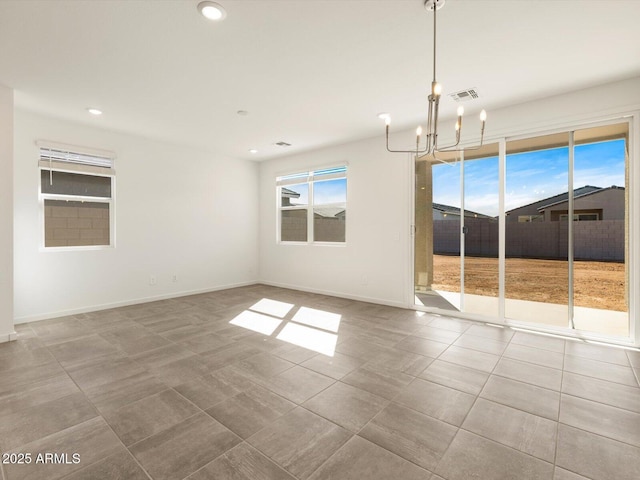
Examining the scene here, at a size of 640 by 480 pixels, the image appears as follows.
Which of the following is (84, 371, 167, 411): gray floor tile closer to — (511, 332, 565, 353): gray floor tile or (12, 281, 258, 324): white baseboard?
(12, 281, 258, 324): white baseboard

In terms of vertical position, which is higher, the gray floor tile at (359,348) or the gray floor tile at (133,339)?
the gray floor tile at (133,339)

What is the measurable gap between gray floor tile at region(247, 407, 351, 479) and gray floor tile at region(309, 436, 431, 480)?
0.17 feet

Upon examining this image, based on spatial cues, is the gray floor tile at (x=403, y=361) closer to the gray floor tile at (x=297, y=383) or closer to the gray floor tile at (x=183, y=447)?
the gray floor tile at (x=297, y=383)

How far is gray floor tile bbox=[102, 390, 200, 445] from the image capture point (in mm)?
1751

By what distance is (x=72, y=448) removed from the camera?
1624 mm

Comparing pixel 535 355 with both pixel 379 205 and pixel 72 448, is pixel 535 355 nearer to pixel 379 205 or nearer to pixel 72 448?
pixel 379 205

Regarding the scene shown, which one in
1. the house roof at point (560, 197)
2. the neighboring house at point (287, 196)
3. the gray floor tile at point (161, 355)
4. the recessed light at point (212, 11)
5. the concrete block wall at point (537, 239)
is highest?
the recessed light at point (212, 11)

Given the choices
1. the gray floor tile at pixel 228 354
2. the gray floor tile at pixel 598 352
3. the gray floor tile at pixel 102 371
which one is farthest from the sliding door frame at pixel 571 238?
the gray floor tile at pixel 102 371

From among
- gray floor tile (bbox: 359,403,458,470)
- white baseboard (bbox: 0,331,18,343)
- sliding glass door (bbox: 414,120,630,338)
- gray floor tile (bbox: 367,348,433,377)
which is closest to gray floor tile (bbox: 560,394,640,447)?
gray floor tile (bbox: 359,403,458,470)

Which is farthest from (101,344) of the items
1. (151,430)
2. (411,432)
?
(411,432)

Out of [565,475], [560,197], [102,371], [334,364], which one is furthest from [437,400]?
[560,197]

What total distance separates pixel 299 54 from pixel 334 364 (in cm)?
265

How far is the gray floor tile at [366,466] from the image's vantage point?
1432 millimetres

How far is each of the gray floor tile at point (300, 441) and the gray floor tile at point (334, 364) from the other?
0.59 meters
